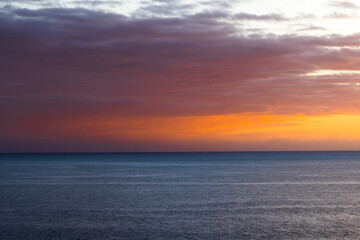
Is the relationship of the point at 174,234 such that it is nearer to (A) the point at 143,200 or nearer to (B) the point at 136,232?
(B) the point at 136,232

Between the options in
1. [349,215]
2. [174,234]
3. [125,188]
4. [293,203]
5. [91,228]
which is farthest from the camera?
[125,188]

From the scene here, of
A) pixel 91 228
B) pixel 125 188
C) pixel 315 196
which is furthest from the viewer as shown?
pixel 125 188

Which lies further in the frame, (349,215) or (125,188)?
(125,188)

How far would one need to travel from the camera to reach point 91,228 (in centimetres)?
4781

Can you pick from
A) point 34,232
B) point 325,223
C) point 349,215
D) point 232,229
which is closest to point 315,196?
point 349,215

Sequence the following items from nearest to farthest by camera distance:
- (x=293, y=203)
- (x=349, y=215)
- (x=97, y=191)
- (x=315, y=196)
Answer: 1. (x=349, y=215)
2. (x=293, y=203)
3. (x=315, y=196)
4. (x=97, y=191)

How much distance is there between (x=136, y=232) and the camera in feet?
150

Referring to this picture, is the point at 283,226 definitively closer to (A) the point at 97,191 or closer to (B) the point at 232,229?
(B) the point at 232,229

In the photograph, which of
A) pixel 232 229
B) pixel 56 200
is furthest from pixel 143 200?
pixel 232 229

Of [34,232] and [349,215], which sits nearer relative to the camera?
[34,232]

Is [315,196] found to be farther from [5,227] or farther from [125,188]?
[5,227]

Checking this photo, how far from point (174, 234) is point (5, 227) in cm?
1793

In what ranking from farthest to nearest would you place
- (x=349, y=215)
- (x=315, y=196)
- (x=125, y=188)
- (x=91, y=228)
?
(x=125, y=188) < (x=315, y=196) < (x=349, y=215) < (x=91, y=228)

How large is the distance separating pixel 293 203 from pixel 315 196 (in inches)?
403
